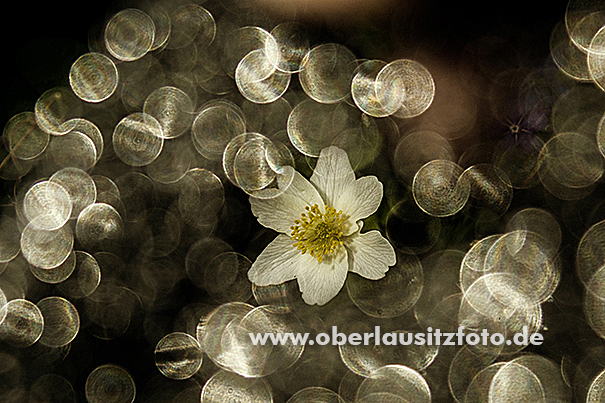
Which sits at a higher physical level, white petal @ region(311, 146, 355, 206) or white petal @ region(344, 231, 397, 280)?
white petal @ region(311, 146, 355, 206)

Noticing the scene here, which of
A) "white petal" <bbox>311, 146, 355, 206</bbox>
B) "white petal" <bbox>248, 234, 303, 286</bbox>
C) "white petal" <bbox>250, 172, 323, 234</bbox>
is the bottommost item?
"white petal" <bbox>248, 234, 303, 286</bbox>

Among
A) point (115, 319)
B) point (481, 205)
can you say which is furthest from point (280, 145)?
point (115, 319)

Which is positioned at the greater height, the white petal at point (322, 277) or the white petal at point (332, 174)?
the white petal at point (332, 174)

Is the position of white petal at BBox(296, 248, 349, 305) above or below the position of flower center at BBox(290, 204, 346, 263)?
below

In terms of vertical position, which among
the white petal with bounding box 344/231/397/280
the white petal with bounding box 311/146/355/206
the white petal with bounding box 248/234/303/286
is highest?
the white petal with bounding box 311/146/355/206

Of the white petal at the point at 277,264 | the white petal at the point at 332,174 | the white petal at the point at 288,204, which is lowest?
the white petal at the point at 277,264

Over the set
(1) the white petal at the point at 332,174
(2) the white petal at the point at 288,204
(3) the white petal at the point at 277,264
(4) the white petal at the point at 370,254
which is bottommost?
(3) the white petal at the point at 277,264
